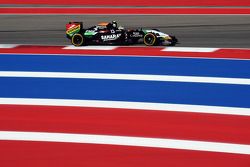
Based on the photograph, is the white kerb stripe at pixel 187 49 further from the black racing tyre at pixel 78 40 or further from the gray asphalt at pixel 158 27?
the black racing tyre at pixel 78 40

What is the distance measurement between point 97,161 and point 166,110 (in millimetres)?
2647

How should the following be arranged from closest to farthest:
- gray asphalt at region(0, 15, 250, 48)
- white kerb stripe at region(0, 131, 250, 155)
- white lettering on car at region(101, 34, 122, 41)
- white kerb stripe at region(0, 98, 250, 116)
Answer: white kerb stripe at region(0, 131, 250, 155) < white kerb stripe at region(0, 98, 250, 116) < white lettering on car at region(101, 34, 122, 41) < gray asphalt at region(0, 15, 250, 48)

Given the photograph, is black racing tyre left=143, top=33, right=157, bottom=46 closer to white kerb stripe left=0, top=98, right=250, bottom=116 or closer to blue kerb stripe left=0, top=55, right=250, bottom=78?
blue kerb stripe left=0, top=55, right=250, bottom=78

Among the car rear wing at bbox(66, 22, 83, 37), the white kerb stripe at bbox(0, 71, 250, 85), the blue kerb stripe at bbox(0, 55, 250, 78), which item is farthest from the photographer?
the car rear wing at bbox(66, 22, 83, 37)

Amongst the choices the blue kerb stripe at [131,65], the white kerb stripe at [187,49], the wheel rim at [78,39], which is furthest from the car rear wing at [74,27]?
the white kerb stripe at [187,49]

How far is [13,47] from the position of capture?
17.6 metres

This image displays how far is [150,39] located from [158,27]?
5014mm

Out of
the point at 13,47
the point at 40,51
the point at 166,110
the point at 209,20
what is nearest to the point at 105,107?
the point at 166,110

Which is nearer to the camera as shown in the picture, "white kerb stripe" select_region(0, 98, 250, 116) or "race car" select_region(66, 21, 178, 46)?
"white kerb stripe" select_region(0, 98, 250, 116)

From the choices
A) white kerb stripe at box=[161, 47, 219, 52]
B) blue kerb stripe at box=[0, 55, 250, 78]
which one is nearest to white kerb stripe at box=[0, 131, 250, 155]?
blue kerb stripe at box=[0, 55, 250, 78]

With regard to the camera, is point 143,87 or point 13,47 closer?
point 143,87

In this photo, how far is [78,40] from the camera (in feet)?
56.9

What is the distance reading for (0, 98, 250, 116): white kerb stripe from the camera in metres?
10.0
